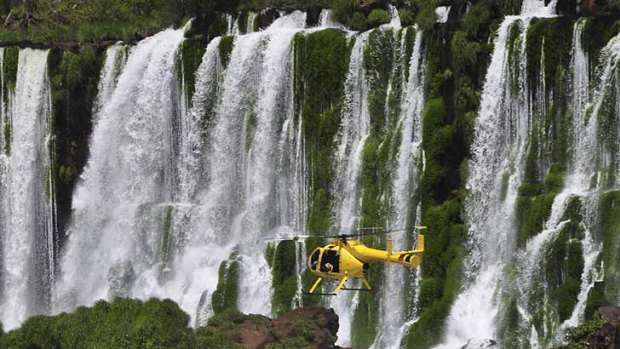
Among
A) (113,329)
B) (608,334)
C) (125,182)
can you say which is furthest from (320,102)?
(608,334)

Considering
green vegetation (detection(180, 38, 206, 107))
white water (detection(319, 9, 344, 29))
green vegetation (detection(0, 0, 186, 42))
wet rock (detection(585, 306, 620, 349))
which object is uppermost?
green vegetation (detection(0, 0, 186, 42))

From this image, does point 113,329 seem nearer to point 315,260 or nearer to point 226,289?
point 315,260

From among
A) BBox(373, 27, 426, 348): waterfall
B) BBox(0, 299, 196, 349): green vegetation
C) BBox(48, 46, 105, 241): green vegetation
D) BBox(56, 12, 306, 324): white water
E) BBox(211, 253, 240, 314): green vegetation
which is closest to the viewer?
BBox(0, 299, 196, 349): green vegetation

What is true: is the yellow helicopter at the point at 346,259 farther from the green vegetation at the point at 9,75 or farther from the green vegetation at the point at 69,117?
the green vegetation at the point at 9,75

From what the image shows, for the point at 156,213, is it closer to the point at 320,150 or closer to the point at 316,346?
the point at 320,150

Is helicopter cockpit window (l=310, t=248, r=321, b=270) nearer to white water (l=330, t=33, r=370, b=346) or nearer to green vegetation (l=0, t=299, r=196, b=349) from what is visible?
green vegetation (l=0, t=299, r=196, b=349)

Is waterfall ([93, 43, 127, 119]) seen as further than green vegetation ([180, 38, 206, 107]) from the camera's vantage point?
Yes

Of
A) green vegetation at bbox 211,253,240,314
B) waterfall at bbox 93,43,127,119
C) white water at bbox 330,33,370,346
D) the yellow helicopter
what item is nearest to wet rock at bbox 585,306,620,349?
the yellow helicopter
